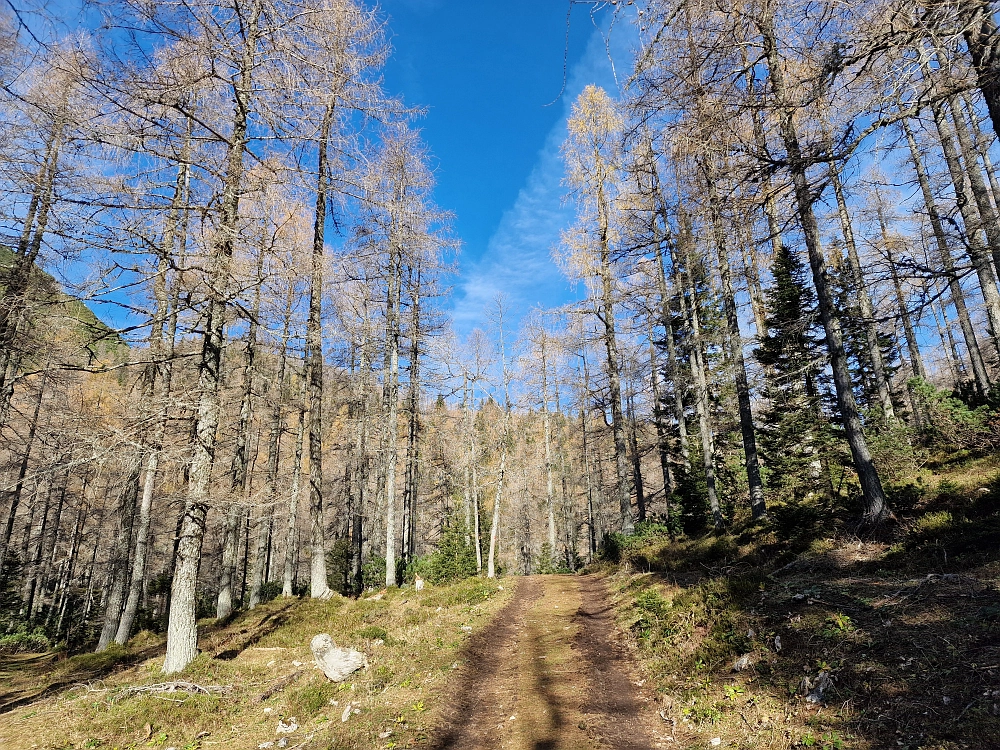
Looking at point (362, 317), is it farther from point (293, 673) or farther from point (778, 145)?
point (778, 145)

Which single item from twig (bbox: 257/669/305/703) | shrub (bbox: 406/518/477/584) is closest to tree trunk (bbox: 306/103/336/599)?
shrub (bbox: 406/518/477/584)

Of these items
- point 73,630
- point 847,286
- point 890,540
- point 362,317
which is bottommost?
point 73,630

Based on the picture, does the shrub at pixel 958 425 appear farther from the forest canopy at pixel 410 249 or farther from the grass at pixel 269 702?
the grass at pixel 269 702

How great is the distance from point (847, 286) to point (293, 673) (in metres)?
11.3

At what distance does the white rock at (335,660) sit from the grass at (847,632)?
458cm

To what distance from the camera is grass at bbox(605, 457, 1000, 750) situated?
4023 mm

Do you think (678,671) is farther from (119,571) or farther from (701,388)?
(119,571)

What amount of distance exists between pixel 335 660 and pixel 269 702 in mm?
1014

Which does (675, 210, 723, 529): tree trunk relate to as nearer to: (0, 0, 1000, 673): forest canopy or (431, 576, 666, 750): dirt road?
(0, 0, 1000, 673): forest canopy

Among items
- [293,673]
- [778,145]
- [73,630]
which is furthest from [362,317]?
[73,630]

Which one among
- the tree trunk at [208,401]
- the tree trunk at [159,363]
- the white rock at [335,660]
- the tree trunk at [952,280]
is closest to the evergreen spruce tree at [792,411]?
the tree trunk at [952,280]

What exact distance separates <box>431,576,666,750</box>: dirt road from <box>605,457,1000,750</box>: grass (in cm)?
46

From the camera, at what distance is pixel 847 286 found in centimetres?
741

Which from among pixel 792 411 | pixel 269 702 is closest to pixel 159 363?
pixel 269 702
